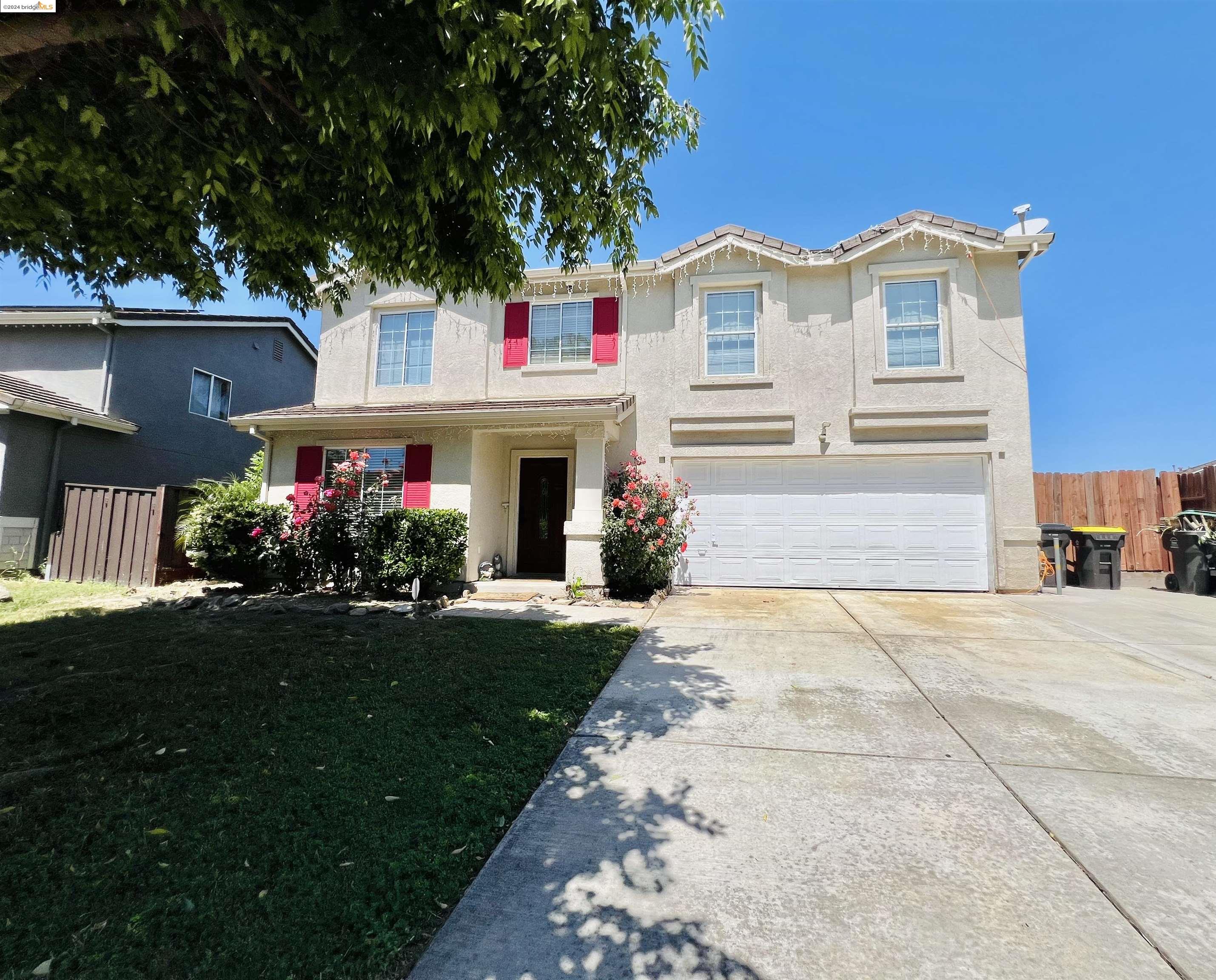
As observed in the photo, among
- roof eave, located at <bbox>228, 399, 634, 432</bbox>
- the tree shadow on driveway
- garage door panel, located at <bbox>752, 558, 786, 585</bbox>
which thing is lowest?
the tree shadow on driveway

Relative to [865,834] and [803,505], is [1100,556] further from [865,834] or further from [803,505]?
[865,834]

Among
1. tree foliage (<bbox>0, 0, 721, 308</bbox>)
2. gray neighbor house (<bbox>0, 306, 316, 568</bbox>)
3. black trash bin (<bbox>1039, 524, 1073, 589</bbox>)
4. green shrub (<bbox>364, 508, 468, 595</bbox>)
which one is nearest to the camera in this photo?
tree foliage (<bbox>0, 0, 721, 308</bbox>)

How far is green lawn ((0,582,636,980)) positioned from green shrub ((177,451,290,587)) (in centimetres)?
303

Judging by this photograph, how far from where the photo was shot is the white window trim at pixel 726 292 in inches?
400

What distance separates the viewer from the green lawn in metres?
1.75

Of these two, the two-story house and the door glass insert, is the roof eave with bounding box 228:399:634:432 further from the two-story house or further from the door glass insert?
the door glass insert

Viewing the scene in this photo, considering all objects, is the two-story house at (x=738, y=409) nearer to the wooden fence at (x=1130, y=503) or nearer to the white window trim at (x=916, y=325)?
the white window trim at (x=916, y=325)

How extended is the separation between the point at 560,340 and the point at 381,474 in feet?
14.2

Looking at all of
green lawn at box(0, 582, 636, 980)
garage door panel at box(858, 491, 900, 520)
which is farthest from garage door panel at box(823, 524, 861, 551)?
green lawn at box(0, 582, 636, 980)

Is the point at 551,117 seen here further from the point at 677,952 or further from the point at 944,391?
the point at 944,391

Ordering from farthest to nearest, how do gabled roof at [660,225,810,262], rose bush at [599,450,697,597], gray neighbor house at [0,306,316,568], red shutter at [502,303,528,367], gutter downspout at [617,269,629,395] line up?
1. red shutter at [502,303,528,367]
2. gutter downspout at [617,269,629,395]
3. gray neighbor house at [0,306,316,568]
4. gabled roof at [660,225,810,262]
5. rose bush at [599,450,697,597]

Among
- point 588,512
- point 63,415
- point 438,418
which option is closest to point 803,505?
point 588,512

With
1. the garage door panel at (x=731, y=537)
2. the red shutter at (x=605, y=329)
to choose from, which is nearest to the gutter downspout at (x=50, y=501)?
the red shutter at (x=605, y=329)

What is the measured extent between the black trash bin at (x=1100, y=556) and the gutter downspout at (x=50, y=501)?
19.6 meters
